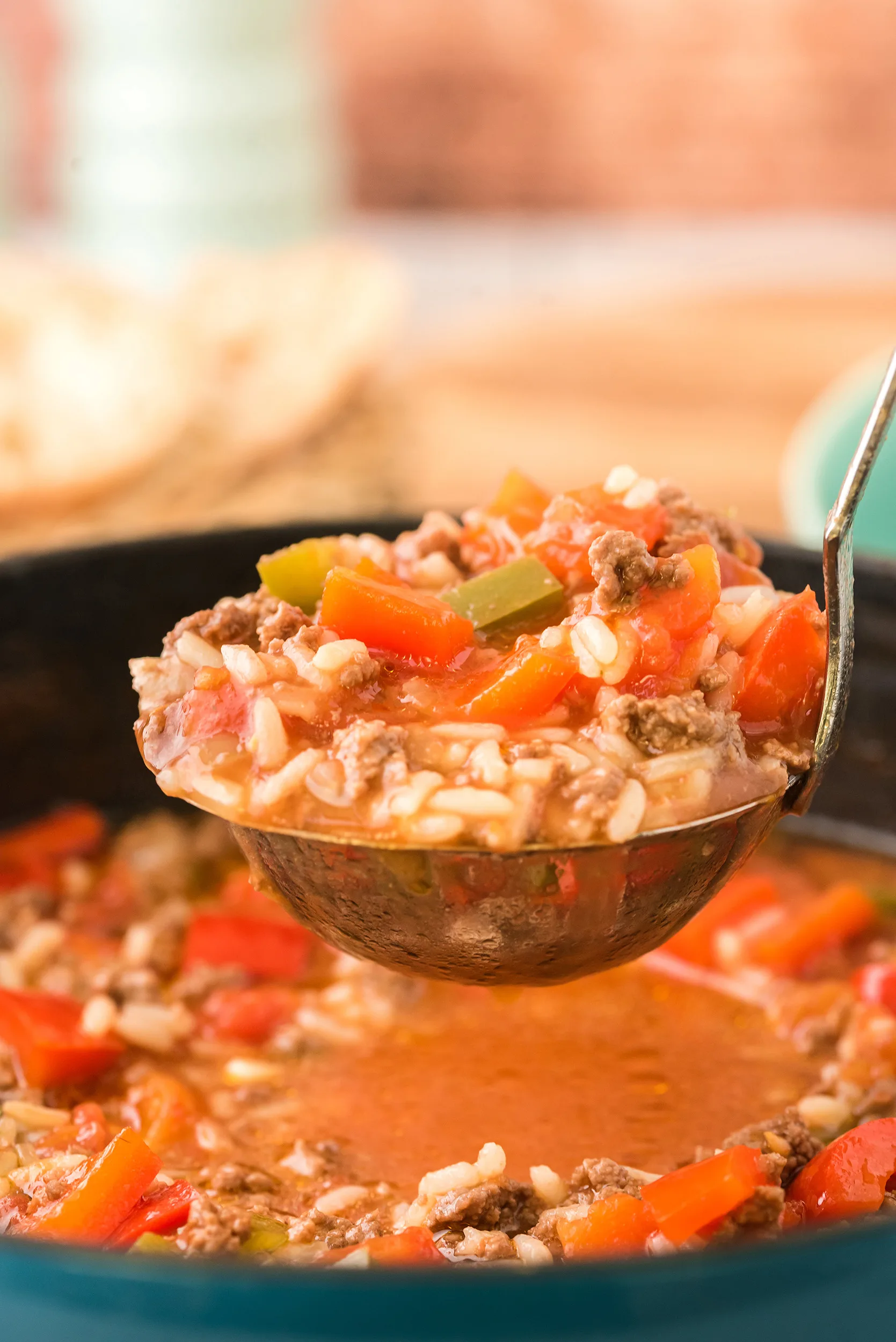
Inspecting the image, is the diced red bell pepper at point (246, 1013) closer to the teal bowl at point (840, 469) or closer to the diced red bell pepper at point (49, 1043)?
the diced red bell pepper at point (49, 1043)

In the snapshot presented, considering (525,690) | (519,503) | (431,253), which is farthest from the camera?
(431,253)

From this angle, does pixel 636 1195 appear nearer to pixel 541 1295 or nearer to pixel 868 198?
pixel 541 1295

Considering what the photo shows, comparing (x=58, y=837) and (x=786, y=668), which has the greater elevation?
(x=786, y=668)

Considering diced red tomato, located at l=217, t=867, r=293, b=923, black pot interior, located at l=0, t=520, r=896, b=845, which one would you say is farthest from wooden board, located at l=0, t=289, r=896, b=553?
diced red tomato, located at l=217, t=867, r=293, b=923

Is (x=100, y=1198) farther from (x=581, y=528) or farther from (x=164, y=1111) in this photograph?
(x=581, y=528)

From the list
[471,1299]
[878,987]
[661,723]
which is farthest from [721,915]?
[471,1299]

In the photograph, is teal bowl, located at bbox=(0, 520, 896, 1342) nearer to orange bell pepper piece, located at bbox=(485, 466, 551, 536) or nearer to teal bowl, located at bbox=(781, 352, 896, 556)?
orange bell pepper piece, located at bbox=(485, 466, 551, 536)
